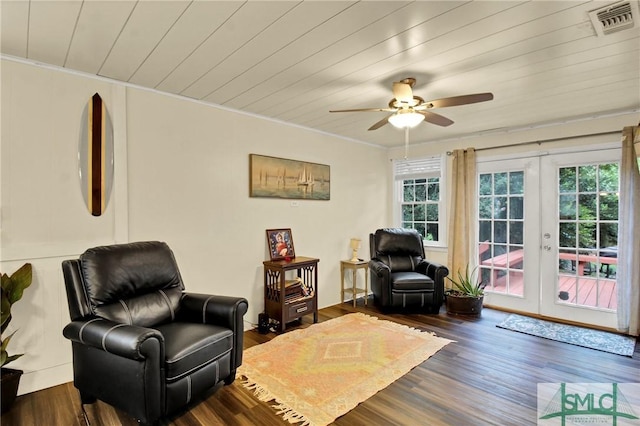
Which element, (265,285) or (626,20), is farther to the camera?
(265,285)

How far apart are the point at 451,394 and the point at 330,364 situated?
95 cm

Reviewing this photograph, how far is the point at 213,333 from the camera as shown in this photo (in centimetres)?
216

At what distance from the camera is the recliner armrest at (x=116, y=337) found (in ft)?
5.72

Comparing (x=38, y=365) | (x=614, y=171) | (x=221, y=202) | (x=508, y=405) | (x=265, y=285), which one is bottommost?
(x=508, y=405)

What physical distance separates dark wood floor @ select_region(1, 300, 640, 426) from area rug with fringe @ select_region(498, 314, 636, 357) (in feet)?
0.38

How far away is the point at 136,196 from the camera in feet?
9.16

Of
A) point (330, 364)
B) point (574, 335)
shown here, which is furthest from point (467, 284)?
point (330, 364)

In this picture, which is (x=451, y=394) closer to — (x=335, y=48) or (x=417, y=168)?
(x=335, y=48)

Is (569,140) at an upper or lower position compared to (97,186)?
upper

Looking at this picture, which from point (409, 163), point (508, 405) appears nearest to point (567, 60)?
point (508, 405)

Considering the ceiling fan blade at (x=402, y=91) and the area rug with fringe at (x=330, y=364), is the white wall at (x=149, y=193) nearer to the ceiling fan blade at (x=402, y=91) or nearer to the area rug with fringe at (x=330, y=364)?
the area rug with fringe at (x=330, y=364)

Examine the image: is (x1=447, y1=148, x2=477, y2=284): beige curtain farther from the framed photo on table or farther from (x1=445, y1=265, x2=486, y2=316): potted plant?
the framed photo on table

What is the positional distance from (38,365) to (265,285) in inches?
76.6

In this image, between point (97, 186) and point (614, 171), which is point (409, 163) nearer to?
point (614, 171)
